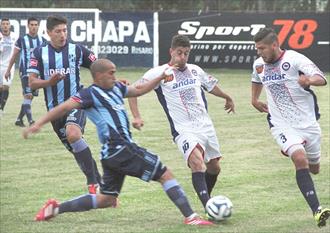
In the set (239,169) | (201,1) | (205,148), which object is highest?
(205,148)

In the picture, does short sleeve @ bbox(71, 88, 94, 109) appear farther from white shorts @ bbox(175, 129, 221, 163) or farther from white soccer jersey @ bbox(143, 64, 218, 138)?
white shorts @ bbox(175, 129, 221, 163)

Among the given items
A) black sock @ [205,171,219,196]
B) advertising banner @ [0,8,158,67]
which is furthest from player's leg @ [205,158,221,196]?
advertising banner @ [0,8,158,67]

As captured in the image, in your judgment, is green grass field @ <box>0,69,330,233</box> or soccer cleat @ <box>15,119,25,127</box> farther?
soccer cleat @ <box>15,119,25,127</box>

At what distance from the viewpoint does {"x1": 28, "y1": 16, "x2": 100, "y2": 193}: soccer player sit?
9.95 meters

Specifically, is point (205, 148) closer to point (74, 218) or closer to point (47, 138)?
point (74, 218)

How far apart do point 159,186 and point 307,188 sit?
9.08 feet

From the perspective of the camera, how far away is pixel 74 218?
8805 millimetres

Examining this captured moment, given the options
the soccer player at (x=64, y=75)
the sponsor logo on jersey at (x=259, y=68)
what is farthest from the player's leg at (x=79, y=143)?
the sponsor logo on jersey at (x=259, y=68)

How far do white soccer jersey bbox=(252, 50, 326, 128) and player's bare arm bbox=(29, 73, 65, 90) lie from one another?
2.20 metres

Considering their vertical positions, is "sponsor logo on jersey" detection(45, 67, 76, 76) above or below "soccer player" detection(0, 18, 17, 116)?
above

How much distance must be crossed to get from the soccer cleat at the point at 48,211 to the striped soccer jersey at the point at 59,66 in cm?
198

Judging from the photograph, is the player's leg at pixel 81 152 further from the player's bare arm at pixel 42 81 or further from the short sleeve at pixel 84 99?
the short sleeve at pixel 84 99

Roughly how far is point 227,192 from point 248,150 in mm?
3701

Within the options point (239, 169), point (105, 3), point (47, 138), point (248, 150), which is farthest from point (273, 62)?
point (105, 3)
